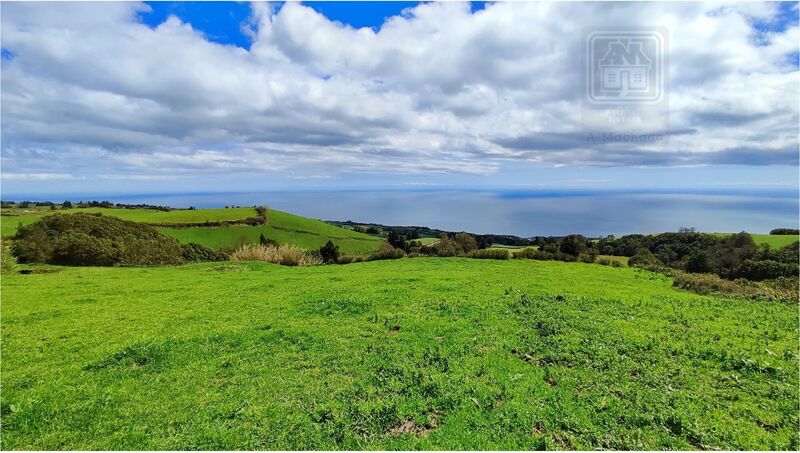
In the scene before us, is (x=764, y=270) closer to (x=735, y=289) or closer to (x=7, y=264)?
(x=735, y=289)

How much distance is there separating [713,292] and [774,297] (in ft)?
6.21

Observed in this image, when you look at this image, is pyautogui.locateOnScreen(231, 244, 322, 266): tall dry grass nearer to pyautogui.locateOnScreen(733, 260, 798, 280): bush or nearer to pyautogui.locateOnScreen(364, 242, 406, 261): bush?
pyautogui.locateOnScreen(364, 242, 406, 261): bush

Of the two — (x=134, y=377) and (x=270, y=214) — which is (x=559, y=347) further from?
(x=270, y=214)

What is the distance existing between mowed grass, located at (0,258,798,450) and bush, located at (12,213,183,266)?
1184cm

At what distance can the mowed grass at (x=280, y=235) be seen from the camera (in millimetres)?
52219

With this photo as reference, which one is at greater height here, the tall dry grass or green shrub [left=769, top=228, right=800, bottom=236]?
green shrub [left=769, top=228, right=800, bottom=236]

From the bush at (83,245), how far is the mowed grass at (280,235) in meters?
22.0

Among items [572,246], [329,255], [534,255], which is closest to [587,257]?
[572,246]

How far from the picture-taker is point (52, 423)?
5379mm

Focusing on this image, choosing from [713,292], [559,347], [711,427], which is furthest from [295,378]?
[713,292]

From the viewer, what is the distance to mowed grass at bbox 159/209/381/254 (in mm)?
52219

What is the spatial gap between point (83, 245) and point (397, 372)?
89.2 ft

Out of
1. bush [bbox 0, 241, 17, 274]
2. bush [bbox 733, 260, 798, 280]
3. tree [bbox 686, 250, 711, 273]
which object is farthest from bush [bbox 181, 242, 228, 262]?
bush [bbox 733, 260, 798, 280]

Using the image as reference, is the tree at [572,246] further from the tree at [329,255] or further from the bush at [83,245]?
the bush at [83,245]
